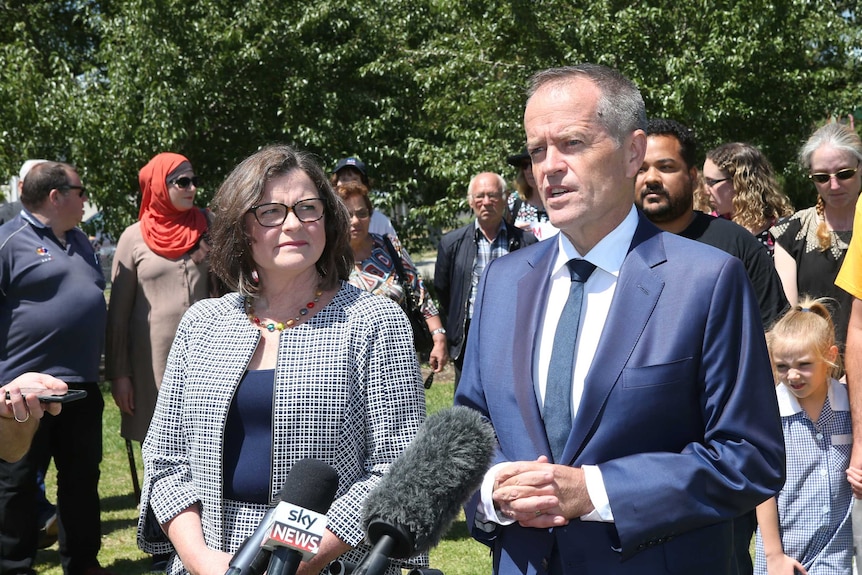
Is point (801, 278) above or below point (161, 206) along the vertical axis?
below

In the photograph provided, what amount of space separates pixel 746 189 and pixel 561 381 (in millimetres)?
4285

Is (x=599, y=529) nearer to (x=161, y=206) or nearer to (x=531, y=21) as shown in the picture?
(x=161, y=206)

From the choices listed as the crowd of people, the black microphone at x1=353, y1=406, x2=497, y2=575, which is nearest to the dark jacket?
the crowd of people

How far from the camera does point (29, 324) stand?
6.21 meters

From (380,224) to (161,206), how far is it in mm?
1984

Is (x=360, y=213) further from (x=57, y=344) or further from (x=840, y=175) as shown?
(x=840, y=175)

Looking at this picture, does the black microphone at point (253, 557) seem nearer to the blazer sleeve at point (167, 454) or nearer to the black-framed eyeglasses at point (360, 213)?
the blazer sleeve at point (167, 454)

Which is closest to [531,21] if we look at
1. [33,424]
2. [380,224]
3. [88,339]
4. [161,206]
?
[380,224]

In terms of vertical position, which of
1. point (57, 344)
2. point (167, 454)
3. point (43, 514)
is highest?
point (167, 454)

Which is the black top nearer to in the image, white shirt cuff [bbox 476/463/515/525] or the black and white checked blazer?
the black and white checked blazer

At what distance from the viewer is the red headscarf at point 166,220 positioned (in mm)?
6957

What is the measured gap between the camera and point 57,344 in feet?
20.7

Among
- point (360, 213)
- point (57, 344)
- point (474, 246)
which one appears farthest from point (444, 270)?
point (57, 344)

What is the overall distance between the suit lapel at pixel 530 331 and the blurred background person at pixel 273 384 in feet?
2.41
